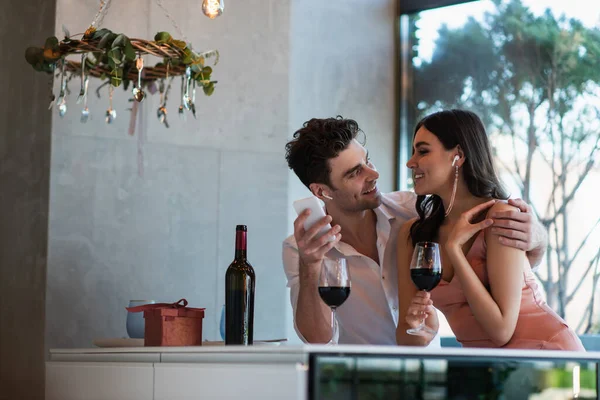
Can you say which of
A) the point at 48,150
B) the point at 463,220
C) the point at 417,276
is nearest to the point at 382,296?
the point at 463,220

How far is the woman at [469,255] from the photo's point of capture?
96.5 inches

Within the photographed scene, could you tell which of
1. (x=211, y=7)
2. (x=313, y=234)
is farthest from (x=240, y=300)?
(x=211, y=7)

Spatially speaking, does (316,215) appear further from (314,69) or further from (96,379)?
(314,69)

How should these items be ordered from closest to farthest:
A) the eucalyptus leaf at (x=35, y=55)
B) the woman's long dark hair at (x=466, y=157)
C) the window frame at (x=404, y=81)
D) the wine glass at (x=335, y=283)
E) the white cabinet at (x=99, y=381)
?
1. the wine glass at (x=335, y=283)
2. the white cabinet at (x=99, y=381)
3. the woman's long dark hair at (x=466, y=157)
4. the eucalyptus leaf at (x=35, y=55)
5. the window frame at (x=404, y=81)

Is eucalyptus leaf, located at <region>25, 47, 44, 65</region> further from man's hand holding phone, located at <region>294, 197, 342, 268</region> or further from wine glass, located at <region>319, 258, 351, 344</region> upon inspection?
wine glass, located at <region>319, 258, 351, 344</region>

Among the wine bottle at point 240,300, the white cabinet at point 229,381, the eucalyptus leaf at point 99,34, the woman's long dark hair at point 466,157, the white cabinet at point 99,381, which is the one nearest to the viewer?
the white cabinet at point 229,381

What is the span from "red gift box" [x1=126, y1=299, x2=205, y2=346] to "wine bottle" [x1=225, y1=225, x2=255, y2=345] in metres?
0.14

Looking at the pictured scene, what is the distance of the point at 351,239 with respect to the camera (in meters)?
3.13

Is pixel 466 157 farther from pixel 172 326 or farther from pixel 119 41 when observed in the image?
pixel 119 41

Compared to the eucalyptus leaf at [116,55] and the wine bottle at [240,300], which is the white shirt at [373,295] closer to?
the wine bottle at [240,300]

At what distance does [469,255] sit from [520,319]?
0.25 meters

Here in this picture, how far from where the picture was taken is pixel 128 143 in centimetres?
396

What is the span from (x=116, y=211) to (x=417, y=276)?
6.84 ft

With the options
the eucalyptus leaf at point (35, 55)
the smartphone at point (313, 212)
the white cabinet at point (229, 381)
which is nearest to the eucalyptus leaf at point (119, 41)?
the eucalyptus leaf at point (35, 55)
